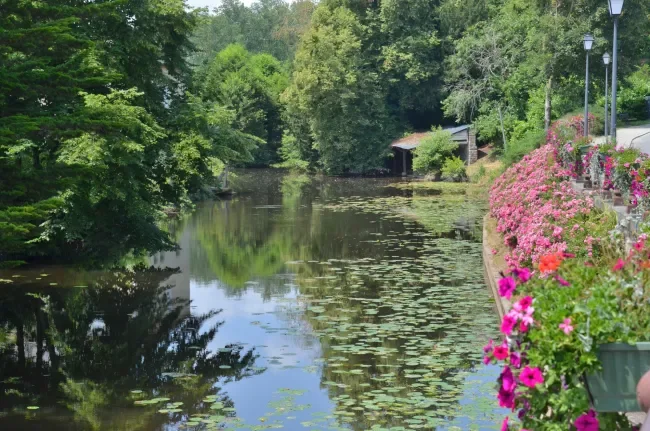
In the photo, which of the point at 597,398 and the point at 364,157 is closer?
the point at 597,398

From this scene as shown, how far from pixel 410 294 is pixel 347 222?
1470 centimetres

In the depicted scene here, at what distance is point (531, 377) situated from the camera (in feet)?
16.4

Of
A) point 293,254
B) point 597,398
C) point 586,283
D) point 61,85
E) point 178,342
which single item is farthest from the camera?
point 293,254

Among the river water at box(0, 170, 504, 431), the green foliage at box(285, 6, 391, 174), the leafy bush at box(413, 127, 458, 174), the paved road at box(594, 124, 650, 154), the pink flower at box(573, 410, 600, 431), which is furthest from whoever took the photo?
the green foliage at box(285, 6, 391, 174)

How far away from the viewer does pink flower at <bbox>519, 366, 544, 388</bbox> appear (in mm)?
4969

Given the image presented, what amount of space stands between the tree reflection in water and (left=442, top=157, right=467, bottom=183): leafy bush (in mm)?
37015

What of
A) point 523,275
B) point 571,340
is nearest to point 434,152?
point 523,275

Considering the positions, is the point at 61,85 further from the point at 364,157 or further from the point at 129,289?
the point at 364,157

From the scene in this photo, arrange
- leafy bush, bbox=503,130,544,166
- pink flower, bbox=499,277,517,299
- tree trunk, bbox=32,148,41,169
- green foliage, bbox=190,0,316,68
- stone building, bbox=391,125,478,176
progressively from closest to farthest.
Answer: pink flower, bbox=499,277,517,299 → tree trunk, bbox=32,148,41,169 → leafy bush, bbox=503,130,544,166 → stone building, bbox=391,125,478,176 → green foliage, bbox=190,0,316,68

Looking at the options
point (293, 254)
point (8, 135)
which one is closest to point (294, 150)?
point (293, 254)

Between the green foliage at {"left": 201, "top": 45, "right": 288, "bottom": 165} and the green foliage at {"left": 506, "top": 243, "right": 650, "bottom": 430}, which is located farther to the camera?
the green foliage at {"left": 201, "top": 45, "right": 288, "bottom": 165}

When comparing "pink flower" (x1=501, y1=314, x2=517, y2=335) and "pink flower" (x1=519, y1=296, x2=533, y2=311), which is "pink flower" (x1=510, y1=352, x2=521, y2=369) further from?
"pink flower" (x1=519, y1=296, x2=533, y2=311)

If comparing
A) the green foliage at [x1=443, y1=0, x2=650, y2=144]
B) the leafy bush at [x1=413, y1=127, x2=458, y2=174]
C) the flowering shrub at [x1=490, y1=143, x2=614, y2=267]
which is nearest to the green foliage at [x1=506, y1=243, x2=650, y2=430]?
the flowering shrub at [x1=490, y1=143, x2=614, y2=267]

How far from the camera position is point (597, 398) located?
16.5 feet
